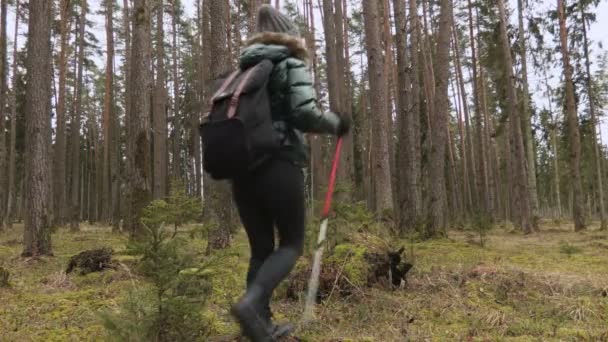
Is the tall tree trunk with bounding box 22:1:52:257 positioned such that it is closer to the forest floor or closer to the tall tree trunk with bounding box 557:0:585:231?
the forest floor

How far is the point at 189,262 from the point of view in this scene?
9.34ft

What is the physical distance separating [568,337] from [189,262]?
2844 mm

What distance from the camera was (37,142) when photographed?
8.45 m

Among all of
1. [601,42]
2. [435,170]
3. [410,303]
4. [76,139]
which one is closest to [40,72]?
[410,303]

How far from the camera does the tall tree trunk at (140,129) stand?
826cm

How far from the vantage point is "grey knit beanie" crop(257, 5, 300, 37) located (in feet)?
8.95

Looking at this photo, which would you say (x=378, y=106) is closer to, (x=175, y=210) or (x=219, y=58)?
(x=219, y=58)

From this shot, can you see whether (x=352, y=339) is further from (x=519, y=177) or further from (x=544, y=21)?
(x=544, y=21)

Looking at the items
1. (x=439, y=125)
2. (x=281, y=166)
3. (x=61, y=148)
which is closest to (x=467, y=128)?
(x=439, y=125)

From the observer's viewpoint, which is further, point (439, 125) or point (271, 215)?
point (439, 125)

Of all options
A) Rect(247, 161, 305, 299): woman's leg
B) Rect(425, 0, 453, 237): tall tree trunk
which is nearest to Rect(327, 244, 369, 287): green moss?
Rect(247, 161, 305, 299): woman's leg

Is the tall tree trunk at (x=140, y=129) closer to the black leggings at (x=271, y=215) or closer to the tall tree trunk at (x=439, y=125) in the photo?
the black leggings at (x=271, y=215)

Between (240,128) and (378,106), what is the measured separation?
26.9 feet

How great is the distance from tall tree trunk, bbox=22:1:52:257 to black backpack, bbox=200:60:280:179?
23.9ft
